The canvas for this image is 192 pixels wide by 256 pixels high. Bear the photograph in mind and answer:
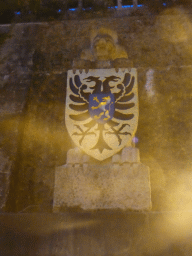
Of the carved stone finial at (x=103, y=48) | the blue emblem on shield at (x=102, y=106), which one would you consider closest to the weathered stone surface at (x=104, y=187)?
the blue emblem on shield at (x=102, y=106)

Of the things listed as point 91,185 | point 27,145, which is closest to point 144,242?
point 91,185

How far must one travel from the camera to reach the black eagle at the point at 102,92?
2064 mm

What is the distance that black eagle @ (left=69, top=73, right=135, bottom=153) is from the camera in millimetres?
2064

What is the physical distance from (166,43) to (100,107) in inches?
84.7

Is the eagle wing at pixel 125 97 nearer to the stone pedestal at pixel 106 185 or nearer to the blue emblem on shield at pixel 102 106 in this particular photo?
the blue emblem on shield at pixel 102 106

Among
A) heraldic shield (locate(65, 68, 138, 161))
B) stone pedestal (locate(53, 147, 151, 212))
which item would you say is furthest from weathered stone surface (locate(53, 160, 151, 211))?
heraldic shield (locate(65, 68, 138, 161))

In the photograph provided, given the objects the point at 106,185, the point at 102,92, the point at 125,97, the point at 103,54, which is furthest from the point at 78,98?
the point at 106,185

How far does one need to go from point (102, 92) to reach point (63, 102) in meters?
1.17

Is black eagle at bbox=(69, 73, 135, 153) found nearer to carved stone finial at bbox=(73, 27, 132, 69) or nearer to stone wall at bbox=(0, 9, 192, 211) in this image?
carved stone finial at bbox=(73, 27, 132, 69)

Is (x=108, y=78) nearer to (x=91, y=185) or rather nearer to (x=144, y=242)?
(x=91, y=185)

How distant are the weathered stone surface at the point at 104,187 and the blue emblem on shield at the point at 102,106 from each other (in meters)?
0.45

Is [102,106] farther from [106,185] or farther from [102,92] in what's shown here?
[106,185]

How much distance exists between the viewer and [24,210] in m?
2.69

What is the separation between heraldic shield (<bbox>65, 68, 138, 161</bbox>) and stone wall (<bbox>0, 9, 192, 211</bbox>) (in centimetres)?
91
